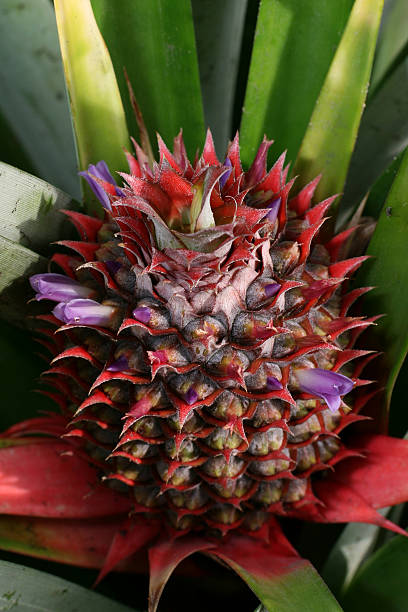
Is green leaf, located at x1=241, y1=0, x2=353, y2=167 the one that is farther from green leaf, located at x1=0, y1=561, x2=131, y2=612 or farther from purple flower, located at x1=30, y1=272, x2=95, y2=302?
green leaf, located at x1=0, y1=561, x2=131, y2=612

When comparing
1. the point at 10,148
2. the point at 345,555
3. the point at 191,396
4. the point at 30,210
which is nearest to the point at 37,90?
the point at 10,148

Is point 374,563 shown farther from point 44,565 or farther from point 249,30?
point 249,30

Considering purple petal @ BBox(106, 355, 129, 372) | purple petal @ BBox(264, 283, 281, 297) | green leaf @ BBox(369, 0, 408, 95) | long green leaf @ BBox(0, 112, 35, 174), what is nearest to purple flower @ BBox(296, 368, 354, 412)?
purple petal @ BBox(264, 283, 281, 297)

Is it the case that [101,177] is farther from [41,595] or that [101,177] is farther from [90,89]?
[41,595]

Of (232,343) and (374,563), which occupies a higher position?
(232,343)

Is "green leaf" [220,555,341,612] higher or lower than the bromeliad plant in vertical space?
lower

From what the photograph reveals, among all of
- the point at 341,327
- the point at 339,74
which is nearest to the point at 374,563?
the point at 341,327
